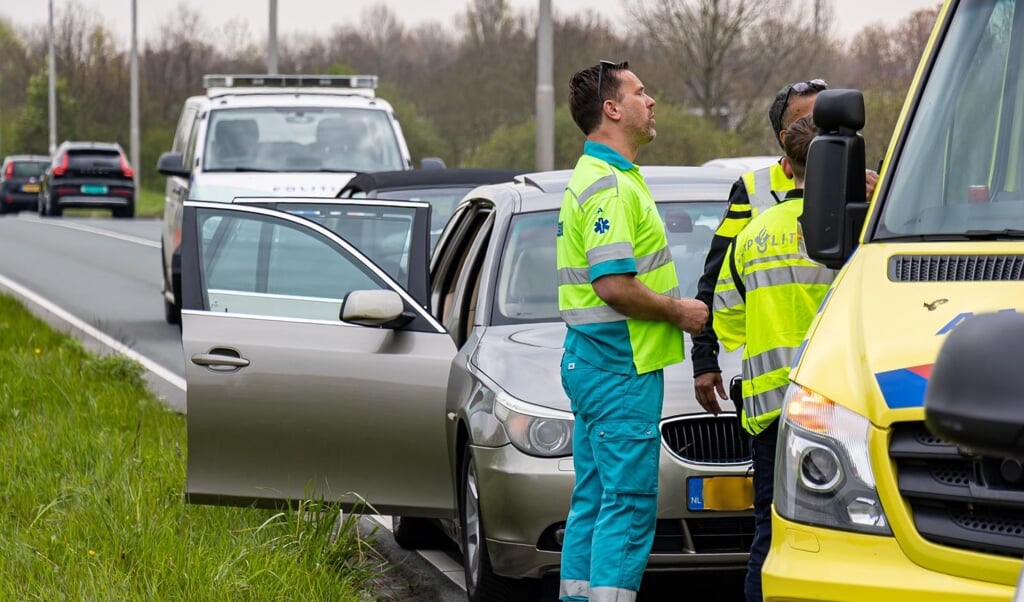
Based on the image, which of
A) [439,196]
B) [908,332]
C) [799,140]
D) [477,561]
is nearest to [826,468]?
[908,332]

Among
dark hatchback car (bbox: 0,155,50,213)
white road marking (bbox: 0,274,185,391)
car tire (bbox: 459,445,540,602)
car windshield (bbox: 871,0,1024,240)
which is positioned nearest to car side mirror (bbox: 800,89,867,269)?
car windshield (bbox: 871,0,1024,240)

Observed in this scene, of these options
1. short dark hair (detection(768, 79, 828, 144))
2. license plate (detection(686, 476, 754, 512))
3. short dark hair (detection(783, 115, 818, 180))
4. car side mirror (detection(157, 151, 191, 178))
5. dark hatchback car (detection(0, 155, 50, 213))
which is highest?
short dark hair (detection(768, 79, 828, 144))

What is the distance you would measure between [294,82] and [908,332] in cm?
1508

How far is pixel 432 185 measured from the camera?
11.1 metres

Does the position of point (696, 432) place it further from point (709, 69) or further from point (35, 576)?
point (709, 69)

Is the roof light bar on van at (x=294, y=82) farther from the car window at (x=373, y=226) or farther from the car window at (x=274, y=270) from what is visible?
the car window at (x=274, y=270)

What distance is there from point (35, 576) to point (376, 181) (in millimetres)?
5426

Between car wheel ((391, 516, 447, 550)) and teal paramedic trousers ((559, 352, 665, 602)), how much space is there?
2.29m

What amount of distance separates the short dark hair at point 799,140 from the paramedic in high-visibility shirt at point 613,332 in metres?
0.43

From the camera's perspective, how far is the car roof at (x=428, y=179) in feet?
36.2

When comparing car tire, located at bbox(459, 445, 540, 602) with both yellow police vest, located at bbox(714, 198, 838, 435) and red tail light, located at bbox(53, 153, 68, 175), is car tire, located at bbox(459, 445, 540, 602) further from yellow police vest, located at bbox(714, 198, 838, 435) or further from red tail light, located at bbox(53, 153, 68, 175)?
red tail light, located at bbox(53, 153, 68, 175)

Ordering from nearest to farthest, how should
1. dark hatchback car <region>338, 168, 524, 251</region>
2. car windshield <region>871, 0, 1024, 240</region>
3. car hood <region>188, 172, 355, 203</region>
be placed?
car windshield <region>871, 0, 1024, 240</region> < dark hatchback car <region>338, 168, 524, 251</region> < car hood <region>188, 172, 355, 203</region>

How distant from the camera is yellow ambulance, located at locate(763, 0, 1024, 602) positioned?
350 cm

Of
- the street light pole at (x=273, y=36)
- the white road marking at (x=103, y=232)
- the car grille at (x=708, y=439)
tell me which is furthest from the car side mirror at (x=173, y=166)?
the street light pole at (x=273, y=36)
